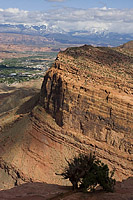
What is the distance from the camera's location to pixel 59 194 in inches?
832

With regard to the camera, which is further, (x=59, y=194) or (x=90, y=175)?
Result: (x=59, y=194)

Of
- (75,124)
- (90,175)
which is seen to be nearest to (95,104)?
(75,124)

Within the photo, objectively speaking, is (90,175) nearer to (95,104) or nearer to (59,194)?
(59,194)

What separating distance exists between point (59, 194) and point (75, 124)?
A: 1105 cm

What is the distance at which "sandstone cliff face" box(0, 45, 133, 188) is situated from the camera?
2820 cm

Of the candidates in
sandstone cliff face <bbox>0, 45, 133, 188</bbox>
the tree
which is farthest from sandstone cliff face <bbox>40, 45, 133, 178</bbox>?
the tree

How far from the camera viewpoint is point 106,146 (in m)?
29.0

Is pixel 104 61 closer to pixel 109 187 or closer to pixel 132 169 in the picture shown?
pixel 132 169

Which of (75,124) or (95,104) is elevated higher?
(95,104)

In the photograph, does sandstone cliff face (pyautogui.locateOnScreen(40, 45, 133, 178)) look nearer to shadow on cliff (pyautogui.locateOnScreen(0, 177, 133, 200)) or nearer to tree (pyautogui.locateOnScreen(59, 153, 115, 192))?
shadow on cliff (pyautogui.locateOnScreen(0, 177, 133, 200))

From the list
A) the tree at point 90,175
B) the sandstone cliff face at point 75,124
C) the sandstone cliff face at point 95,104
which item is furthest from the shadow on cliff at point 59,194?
the sandstone cliff face at point 95,104

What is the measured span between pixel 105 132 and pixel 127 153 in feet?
11.7

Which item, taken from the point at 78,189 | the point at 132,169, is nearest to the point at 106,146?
the point at 132,169

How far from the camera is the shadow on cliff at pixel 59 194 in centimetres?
1908
